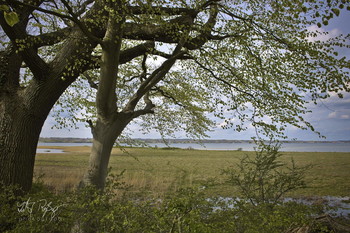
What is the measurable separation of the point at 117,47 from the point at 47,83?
2.05 metres

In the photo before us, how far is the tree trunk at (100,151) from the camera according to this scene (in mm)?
6879

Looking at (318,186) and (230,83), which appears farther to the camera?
(318,186)

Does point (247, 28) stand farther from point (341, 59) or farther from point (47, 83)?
point (47, 83)

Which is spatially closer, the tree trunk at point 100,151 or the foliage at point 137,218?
the foliage at point 137,218

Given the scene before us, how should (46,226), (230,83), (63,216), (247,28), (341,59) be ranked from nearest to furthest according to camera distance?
(46,226) < (63,216) < (341,59) < (247,28) < (230,83)

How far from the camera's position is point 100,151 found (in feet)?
23.0

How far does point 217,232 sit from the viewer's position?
265cm

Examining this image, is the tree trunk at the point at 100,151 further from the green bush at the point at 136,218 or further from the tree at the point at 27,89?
the green bush at the point at 136,218

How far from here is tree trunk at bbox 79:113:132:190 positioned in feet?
22.6

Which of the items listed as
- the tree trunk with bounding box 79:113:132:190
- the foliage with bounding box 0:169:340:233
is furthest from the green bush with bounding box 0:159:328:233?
the tree trunk with bounding box 79:113:132:190

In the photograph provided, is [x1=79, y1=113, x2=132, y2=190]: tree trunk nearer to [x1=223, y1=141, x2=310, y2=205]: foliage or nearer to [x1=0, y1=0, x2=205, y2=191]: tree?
[x1=0, y1=0, x2=205, y2=191]: tree

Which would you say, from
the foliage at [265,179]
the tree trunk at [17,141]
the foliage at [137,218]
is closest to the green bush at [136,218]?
the foliage at [137,218]

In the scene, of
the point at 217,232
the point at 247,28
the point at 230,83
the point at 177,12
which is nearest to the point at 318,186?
the point at 230,83

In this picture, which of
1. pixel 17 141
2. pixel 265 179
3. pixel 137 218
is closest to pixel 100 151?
pixel 17 141
